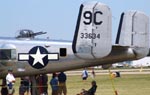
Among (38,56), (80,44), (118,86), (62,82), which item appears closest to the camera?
(80,44)

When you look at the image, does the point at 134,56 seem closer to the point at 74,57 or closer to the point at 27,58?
the point at 74,57

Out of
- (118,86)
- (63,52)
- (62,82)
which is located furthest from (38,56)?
(118,86)

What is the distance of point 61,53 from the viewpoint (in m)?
22.1

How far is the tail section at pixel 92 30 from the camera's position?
20.5 metres

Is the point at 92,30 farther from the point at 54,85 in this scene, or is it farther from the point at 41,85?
the point at 54,85

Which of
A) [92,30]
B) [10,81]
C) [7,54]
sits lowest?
[10,81]

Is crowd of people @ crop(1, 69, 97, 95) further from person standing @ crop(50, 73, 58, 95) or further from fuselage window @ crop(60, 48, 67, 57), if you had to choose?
fuselage window @ crop(60, 48, 67, 57)

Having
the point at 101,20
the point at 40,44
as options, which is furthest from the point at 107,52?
the point at 40,44

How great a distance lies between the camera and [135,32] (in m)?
22.6

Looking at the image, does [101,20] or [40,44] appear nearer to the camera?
[101,20]

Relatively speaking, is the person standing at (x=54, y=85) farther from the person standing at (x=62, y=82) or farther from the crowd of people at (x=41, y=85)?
the person standing at (x=62, y=82)

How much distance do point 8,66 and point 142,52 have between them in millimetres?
5696

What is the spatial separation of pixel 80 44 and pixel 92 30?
2.52 ft

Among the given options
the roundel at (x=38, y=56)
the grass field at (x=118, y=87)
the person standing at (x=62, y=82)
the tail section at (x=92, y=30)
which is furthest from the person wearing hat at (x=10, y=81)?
the grass field at (x=118, y=87)
